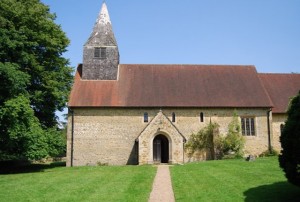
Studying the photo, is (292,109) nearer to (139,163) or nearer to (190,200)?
(190,200)

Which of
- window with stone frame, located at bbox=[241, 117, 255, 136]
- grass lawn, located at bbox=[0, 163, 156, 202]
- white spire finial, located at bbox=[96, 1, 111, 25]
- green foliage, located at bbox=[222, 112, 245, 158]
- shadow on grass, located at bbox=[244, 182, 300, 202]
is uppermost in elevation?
white spire finial, located at bbox=[96, 1, 111, 25]

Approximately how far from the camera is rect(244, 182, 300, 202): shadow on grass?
11.9 metres

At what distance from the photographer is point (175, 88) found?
31.0 m

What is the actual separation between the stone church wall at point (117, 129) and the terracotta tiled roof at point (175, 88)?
69 cm

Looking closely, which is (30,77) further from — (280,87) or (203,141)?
(280,87)

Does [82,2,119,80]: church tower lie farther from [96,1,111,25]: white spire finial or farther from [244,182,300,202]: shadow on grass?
[244,182,300,202]: shadow on grass

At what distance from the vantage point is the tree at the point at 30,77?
2145 cm

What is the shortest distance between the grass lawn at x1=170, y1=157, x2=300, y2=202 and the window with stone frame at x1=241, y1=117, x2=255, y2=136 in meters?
11.1

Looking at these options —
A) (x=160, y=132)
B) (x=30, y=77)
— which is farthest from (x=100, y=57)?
(x=160, y=132)

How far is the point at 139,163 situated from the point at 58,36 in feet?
43.0

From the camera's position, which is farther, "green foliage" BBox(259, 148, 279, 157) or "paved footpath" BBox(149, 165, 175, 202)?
"green foliage" BBox(259, 148, 279, 157)

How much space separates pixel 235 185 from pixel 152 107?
15480mm

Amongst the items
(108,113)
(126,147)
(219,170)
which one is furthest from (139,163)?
(219,170)

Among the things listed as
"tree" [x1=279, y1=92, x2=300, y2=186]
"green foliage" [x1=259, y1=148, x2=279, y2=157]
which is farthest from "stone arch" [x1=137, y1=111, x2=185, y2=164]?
"tree" [x1=279, y1=92, x2=300, y2=186]
